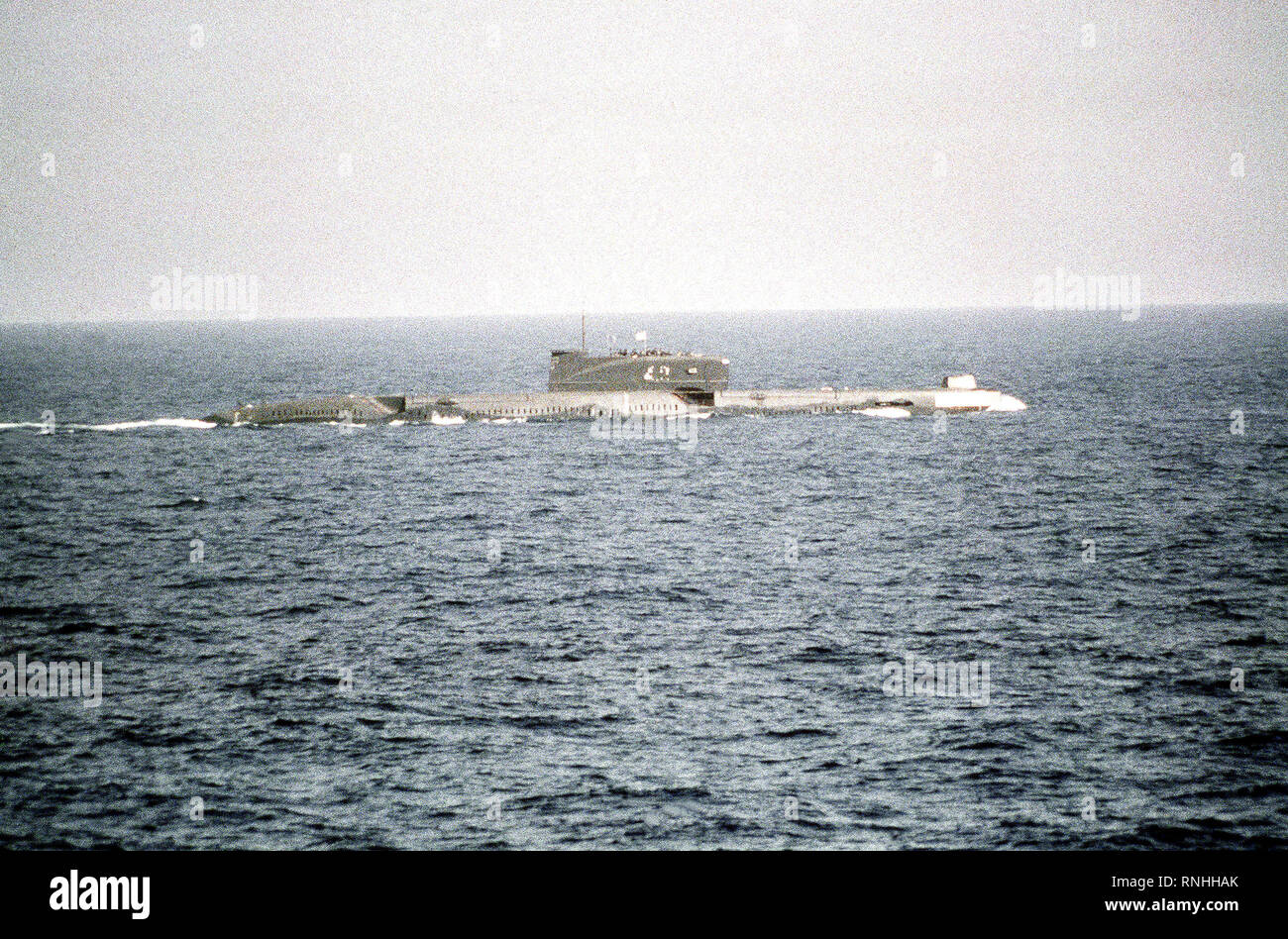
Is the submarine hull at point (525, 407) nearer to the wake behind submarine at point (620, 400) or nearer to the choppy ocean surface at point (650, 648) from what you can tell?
the wake behind submarine at point (620, 400)

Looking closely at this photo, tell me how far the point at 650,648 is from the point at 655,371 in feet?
214

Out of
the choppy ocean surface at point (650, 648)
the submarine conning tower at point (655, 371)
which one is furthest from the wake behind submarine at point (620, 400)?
the choppy ocean surface at point (650, 648)

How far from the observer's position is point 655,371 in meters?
107

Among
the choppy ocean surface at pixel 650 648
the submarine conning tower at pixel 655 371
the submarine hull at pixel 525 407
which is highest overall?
the submarine conning tower at pixel 655 371

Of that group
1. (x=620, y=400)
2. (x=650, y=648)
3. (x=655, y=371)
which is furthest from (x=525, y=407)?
(x=650, y=648)

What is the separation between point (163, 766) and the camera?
1300 inches

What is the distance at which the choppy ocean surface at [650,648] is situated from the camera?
30.0 meters

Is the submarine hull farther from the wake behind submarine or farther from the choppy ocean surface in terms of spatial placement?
the choppy ocean surface

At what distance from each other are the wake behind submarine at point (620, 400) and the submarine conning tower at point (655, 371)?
83mm

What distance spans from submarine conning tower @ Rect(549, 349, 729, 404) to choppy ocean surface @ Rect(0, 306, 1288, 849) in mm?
16813
